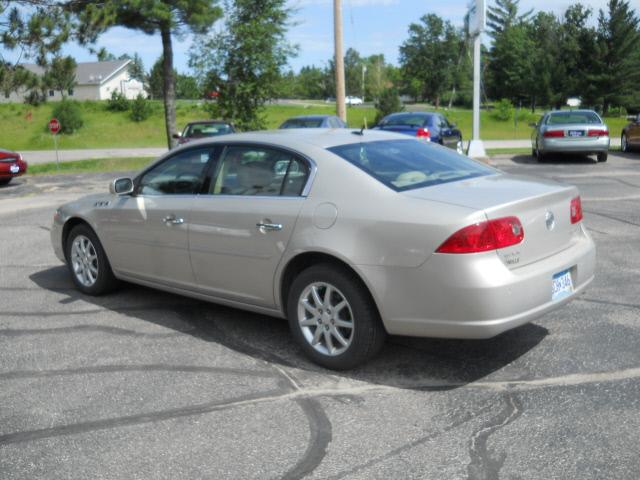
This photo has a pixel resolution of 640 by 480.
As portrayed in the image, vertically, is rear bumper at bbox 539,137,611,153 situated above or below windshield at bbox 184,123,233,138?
below

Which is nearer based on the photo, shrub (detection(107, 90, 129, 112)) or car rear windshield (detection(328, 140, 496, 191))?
car rear windshield (detection(328, 140, 496, 191))

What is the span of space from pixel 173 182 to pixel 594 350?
10.7 ft

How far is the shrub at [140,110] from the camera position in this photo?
5453cm

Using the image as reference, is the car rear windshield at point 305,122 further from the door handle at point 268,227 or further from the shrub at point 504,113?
the shrub at point 504,113

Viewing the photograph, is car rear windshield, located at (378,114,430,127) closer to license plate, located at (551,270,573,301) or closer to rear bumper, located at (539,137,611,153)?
rear bumper, located at (539,137,611,153)

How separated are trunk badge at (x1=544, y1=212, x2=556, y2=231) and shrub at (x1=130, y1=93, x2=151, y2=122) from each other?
52.6 meters

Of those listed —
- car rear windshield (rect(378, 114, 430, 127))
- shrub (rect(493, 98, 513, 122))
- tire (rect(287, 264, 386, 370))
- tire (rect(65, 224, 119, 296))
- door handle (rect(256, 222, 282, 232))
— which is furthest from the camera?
shrub (rect(493, 98, 513, 122))

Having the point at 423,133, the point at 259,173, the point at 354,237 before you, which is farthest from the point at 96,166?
the point at 354,237

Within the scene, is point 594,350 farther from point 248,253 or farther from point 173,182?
point 173,182

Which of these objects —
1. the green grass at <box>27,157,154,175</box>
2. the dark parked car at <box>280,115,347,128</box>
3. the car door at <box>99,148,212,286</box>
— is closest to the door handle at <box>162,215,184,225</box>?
the car door at <box>99,148,212,286</box>

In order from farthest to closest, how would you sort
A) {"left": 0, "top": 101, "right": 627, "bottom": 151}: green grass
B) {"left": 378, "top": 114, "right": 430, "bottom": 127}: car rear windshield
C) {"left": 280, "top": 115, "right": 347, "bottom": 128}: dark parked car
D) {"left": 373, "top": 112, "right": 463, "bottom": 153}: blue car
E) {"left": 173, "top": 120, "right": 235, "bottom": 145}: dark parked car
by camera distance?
1. {"left": 0, "top": 101, "right": 627, "bottom": 151}: green grass
2. {"left": 173, "top": 120, "right": 235, "bottom": 145}: dark parked car
3. {"left": 280, "top": 115, "right": 347, "bottom": 128}: dark parked car
4. {"left": 378, "top": 114, "right": 430, "bottom": 127}: car rear windshield
5. {"left": 373, "top": 112, "right": 463, "bottom": 153}: blue car

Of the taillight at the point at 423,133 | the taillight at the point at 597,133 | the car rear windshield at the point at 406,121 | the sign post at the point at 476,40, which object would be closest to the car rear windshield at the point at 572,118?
the taillight at the point at 597,133

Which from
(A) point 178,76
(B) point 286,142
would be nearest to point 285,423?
(B) point 286,142

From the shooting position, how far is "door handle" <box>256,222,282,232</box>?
15.6 feet
